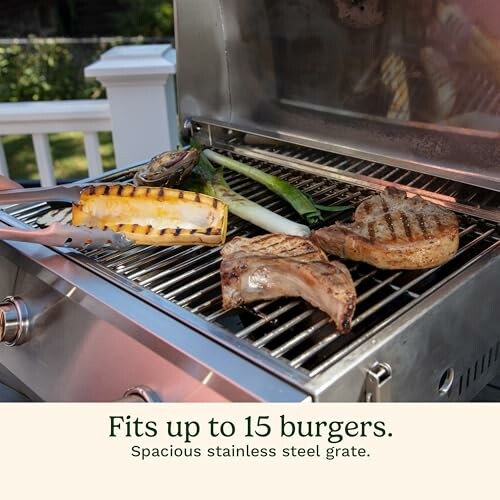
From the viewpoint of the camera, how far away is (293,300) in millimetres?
1264

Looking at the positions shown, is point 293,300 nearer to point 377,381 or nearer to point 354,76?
point 377,381

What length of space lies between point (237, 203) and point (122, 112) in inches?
52.4

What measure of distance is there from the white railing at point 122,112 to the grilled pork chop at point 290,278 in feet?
5.28

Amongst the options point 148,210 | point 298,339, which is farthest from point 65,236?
point 298,339

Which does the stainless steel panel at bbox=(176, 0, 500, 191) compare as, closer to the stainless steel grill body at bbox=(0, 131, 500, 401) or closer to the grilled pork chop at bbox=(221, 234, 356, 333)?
the stainless steel grill body at bbox=(0, 131, 500, 401)

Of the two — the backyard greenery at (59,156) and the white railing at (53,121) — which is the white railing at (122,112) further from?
the backyard greenery at (59,156)

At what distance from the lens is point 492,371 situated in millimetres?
1456

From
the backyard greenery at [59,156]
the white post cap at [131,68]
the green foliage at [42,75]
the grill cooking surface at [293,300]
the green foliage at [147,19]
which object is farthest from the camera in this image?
the green foliage at [147,19]

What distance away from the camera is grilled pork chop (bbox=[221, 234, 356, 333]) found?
3.71ft

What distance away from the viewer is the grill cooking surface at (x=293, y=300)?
3.65 ft

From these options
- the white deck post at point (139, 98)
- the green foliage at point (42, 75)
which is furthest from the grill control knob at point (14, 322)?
the green foliage at point (42, 75)

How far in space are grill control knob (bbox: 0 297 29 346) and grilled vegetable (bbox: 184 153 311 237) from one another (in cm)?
59

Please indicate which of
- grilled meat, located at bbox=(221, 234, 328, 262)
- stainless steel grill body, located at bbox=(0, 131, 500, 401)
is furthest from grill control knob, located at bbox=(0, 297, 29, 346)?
grilled meat, located at bbox=(221, 234, 328, 262)

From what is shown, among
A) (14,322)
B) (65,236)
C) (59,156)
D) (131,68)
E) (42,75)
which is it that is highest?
(131,68)
